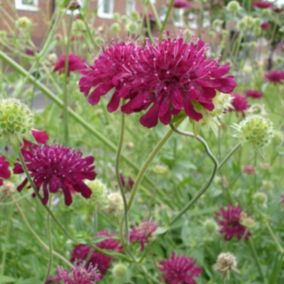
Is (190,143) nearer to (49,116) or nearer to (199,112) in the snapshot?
(49,116)

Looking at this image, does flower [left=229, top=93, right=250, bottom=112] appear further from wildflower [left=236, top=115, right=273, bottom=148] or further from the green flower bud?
the green flower bud

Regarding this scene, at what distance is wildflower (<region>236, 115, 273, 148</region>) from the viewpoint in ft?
3.40

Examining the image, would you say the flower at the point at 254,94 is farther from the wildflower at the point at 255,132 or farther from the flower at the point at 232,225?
the wildflower at the point at 255,132

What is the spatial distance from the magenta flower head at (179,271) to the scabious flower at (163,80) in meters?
0.51

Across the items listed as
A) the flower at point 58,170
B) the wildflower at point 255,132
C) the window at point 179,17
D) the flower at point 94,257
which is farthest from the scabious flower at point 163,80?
the window at point 179,17

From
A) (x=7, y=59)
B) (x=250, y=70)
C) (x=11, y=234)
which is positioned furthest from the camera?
(x=250, y=70)

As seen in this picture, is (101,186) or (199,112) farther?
(101,186)

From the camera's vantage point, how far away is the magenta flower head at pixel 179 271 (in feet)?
3.95

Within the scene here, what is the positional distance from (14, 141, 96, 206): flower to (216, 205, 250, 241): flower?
55 centimetres

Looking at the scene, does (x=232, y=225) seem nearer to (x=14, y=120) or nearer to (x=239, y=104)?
(x=239, y=104)

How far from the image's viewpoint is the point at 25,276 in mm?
1440

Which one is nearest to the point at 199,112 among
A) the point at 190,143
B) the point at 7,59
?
the point at 7,59

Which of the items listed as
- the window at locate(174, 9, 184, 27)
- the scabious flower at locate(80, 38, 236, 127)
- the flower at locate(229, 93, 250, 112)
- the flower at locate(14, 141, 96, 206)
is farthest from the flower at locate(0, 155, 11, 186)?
the window at locate(174, 9, 184, 27)

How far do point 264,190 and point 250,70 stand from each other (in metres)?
1.32
